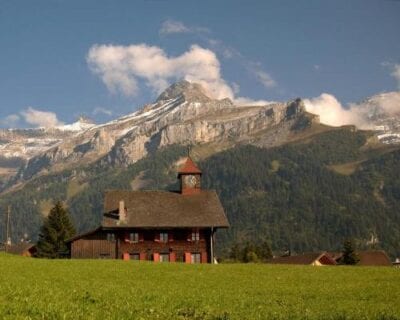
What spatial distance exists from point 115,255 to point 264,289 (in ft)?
154

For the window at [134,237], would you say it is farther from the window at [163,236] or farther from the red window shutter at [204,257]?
the red window shutter at [204,257]

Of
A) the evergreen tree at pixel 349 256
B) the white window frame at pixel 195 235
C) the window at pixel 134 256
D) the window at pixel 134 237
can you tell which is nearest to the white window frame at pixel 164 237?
the window at pixel 134 237

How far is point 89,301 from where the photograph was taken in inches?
928

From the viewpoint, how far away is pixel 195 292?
32.1 meters

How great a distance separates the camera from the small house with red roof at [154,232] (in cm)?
7800

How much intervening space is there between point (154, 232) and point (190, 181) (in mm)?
9582

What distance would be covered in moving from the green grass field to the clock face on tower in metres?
30.8

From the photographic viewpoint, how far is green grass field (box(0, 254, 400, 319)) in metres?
21.2

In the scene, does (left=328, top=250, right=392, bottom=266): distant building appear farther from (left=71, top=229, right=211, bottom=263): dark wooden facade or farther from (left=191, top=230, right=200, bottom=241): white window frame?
(left=191, top=230, right=200, bottom=241): white window frame

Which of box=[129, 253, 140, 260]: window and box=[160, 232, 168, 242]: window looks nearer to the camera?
box=[129, 253, 140, 260]: window

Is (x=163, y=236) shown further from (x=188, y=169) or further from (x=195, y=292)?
(x=195, y=292)

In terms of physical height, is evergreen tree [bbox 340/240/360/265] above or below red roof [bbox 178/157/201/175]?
below

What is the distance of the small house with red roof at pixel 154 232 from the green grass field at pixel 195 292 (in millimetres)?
23551

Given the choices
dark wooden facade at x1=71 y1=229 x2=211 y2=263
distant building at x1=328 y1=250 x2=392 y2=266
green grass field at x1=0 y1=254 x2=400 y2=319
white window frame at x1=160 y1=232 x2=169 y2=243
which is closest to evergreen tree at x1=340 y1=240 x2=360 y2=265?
distant building at x1=328 y1=250 x2=392 y2=266
